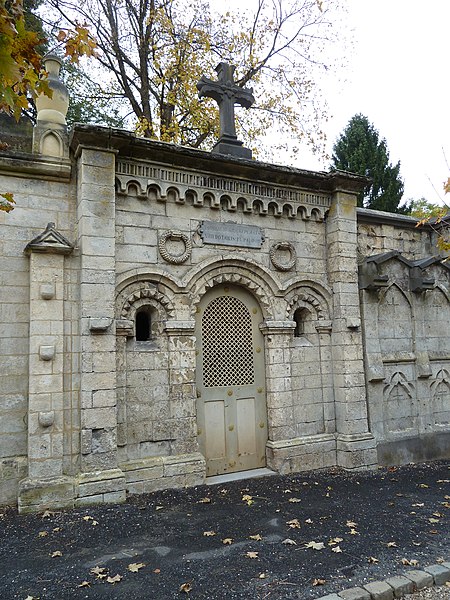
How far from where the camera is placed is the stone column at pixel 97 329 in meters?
5.65

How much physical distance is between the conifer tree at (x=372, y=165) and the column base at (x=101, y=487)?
1970cm

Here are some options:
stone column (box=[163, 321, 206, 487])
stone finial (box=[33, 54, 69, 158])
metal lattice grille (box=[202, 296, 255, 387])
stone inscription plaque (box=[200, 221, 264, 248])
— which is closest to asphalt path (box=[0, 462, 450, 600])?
stone column (box=[163, 321, 206, 487])

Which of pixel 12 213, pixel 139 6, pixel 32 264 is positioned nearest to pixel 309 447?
pixel 32 264

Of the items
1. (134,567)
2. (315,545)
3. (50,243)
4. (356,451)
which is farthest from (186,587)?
(356,451)

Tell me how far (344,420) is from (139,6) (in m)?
14.0

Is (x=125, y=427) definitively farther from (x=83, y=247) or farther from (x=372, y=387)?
(x=372, y=387)

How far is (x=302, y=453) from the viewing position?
7.14 m

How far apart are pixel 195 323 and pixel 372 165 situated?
19313mm

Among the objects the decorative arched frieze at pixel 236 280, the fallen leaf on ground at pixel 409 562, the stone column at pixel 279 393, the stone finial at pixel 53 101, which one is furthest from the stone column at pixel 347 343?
the stone finial at pixel 53 101

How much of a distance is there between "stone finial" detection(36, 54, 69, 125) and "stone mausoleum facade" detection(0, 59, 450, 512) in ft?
0.14

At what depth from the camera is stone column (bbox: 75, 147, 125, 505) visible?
565cm

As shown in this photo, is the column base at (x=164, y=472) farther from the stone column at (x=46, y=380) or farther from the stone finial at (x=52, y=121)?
the stone finial at (x=52, y=121)

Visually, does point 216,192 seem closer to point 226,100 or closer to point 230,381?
point 226,100

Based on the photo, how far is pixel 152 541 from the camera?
179 inches
